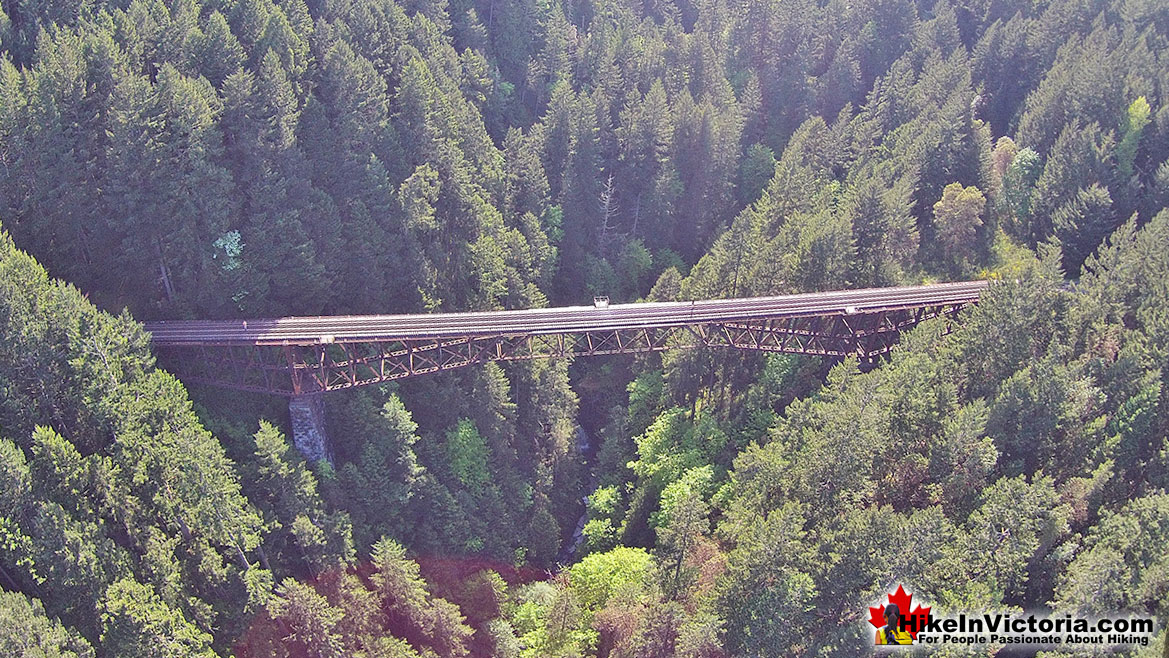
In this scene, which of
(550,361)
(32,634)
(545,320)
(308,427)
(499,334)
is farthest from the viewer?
(550,361)

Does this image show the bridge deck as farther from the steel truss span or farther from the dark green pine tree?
the dark green pine tree

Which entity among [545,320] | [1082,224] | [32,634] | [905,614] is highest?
[1082,224]

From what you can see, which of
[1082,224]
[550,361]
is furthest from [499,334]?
[1082,224]

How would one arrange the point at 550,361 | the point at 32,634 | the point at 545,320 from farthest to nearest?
the point at 550,361
the point at 545,320
the point at 32,634

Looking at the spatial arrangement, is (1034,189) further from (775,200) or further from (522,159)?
(522,159)

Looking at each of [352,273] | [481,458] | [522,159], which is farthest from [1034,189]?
[352,273]

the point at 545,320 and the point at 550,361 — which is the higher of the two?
the point at 545,320

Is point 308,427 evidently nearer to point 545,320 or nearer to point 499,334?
point 499,334
